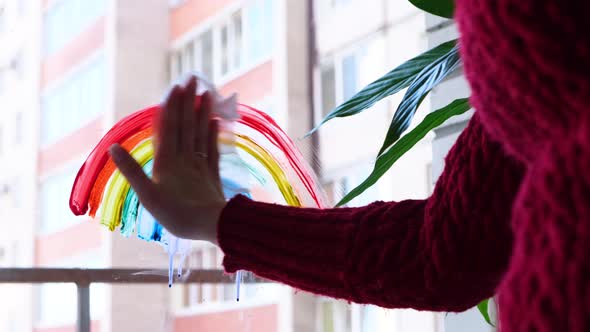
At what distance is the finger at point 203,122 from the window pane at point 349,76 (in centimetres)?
160

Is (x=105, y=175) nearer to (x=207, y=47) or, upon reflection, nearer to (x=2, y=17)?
(x=207, y=47)

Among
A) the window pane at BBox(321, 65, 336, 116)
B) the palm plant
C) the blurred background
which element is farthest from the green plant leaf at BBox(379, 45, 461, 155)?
the window pane at BBox(321, 65, 336, 116)

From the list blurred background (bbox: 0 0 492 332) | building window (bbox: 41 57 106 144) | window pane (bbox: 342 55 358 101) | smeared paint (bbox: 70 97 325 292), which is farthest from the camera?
building window (bbox: 41 57 106 144)

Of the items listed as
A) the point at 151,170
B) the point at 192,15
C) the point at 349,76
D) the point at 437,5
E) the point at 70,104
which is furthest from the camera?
the point at 70,104

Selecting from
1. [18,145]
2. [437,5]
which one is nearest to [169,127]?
[437,5]

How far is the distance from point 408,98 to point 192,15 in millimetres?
2248

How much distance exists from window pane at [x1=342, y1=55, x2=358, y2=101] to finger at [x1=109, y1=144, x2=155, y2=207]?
163cm

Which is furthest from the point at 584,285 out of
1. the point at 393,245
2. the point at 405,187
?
the point at 405,187

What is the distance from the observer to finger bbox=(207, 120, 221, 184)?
1.38 feet

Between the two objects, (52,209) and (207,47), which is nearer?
(207,47)

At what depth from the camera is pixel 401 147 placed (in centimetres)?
56

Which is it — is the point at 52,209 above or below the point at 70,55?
below

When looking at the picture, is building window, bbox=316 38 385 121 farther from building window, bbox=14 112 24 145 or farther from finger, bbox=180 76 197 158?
building window, bbox=14 112 24 145

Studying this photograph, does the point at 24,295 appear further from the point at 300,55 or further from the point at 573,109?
the point at 573,109
